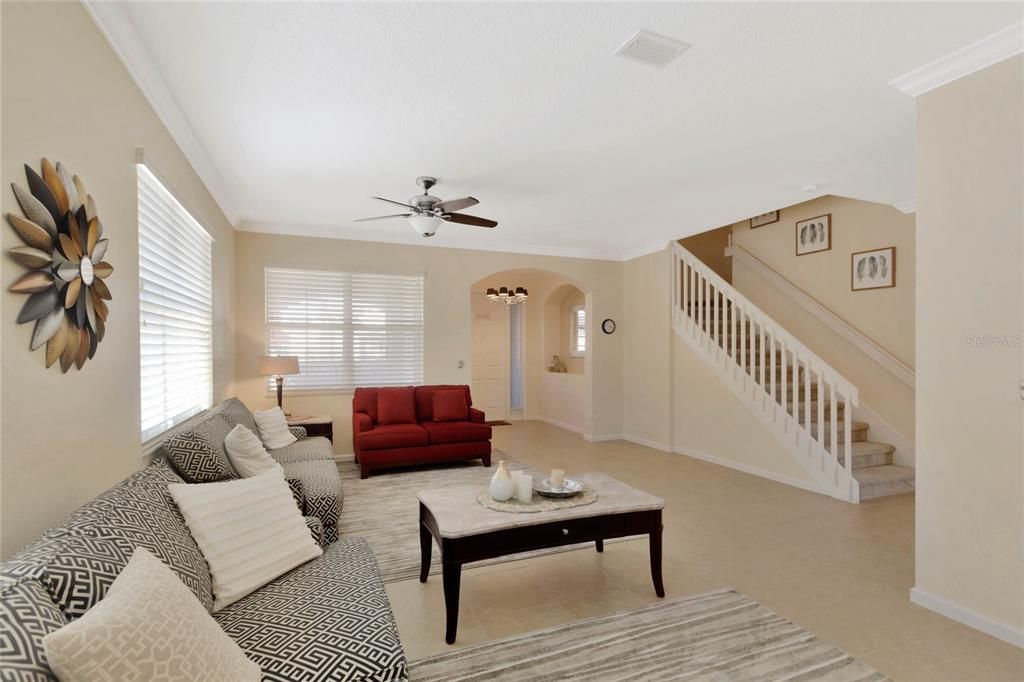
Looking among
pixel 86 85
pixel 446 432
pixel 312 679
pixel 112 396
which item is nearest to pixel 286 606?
pixel 312 679

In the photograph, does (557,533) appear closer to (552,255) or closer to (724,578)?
(724,578)

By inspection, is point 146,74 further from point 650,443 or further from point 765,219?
point 765,219

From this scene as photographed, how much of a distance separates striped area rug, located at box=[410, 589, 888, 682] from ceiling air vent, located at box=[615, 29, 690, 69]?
2687 mm

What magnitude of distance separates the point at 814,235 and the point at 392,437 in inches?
210

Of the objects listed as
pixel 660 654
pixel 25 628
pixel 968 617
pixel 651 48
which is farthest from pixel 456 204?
pixel 968 617

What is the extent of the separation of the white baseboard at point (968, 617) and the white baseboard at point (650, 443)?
381cm

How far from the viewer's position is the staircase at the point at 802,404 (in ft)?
14.9

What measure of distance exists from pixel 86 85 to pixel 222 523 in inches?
66.5

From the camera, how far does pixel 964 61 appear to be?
95.4 inches

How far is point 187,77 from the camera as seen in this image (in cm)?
261

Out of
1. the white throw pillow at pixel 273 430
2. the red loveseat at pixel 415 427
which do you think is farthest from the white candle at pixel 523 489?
the red loveseat at pixel 415 427

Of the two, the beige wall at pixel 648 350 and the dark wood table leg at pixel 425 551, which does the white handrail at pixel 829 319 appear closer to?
the beige wall at pixel 648 350

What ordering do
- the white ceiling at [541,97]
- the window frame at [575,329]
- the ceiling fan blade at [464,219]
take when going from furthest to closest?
1. the window frame at [575,329]
2. the ceiling fan blade at [464,219]
3. the white ceiling at [541,97]

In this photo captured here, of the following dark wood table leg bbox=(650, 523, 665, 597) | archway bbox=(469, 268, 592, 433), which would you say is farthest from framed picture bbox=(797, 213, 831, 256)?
dark wood table leg bbox=(650, 523, 665, 597)
